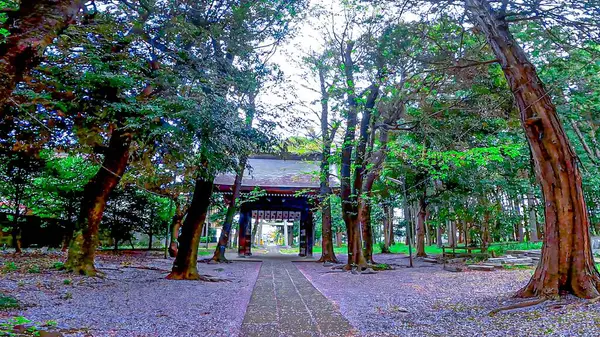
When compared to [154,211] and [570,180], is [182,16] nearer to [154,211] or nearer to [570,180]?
[570,180]

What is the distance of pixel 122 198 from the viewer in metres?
14.3

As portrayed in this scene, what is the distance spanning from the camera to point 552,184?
14.0 feet

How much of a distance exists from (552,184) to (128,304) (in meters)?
5.40

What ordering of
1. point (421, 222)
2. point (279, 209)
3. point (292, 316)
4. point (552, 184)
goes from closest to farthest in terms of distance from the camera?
point (292, 316)
point (552, 184)
point (421, 222)
point (279, 209)

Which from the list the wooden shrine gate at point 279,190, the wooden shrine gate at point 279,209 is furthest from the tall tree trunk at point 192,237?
the wooden shrine gate at point 279,209

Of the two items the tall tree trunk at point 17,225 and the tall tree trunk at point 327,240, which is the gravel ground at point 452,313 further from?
the tall tree trunk at point 17,225

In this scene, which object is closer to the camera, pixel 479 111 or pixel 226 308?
pixel 226 308

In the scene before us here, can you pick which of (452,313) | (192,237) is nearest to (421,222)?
(192,237)

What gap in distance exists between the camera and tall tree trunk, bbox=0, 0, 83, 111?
91.1 inches

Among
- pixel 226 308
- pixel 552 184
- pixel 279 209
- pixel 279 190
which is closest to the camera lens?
pixel 552 184

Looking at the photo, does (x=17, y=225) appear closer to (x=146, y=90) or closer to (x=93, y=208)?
(x=93, y=208)

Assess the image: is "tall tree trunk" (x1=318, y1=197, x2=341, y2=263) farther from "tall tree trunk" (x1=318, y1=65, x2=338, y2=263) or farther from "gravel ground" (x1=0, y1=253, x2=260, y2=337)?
"gravel ground" (x1=0, y1=253, x2=260, y2=337)

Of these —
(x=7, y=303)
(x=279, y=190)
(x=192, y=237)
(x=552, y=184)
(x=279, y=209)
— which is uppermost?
(x=279, y=190)

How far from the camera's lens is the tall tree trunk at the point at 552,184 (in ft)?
13.2
